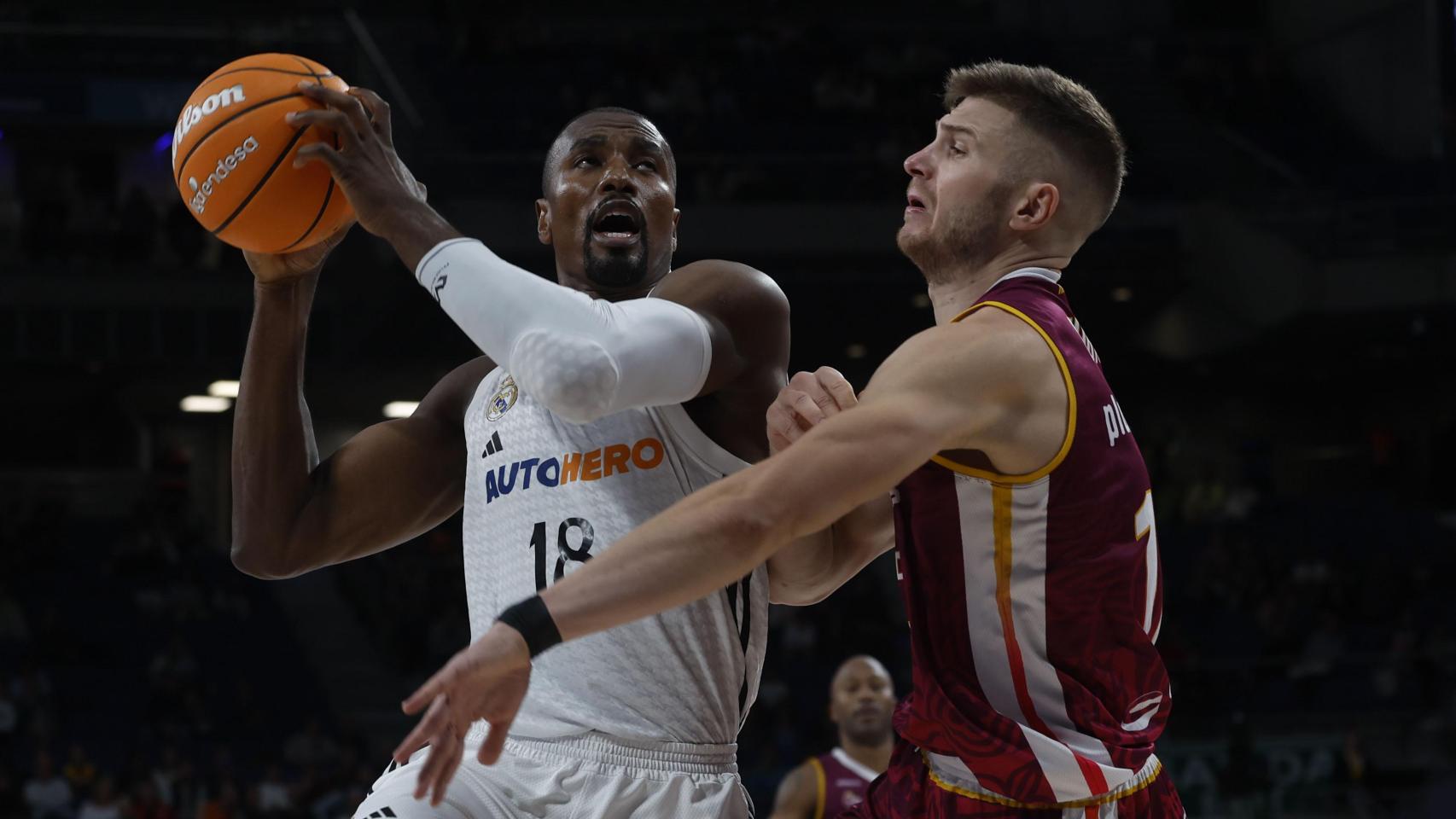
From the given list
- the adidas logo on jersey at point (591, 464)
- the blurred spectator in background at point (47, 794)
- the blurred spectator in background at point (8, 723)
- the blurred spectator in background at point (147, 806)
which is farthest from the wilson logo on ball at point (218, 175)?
the blurred spectator in background at point (8, 723)

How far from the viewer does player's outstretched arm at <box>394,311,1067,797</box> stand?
2.37 metres

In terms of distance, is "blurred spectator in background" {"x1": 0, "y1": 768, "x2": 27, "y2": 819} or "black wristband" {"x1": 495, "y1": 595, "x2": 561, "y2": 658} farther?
"blurred spectator in background" {"x1": 0, "y1": 768, "x2": 27, "y2": 819}

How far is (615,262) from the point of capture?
3695 mm

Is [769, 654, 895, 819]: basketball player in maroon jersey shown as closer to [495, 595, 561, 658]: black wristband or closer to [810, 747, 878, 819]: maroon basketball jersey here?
[810, 747, 878, 819]: maroon basketball jersey

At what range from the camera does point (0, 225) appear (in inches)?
753

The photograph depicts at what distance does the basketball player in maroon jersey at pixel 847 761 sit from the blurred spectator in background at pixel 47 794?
322 inches

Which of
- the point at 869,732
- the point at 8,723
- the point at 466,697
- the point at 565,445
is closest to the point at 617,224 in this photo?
the point at 565,445

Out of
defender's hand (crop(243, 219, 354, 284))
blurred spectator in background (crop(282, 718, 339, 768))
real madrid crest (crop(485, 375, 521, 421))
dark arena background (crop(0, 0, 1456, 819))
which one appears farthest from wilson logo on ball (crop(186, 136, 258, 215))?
blurred spectator in background (crop(282, 718, 339, 768))

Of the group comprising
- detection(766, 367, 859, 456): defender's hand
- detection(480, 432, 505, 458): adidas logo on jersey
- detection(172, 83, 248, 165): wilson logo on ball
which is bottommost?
detection(480, 432, 505, 458): adidas logo on jersey

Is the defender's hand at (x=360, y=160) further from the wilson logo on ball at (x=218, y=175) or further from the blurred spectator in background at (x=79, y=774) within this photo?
the blurred spectator in background at (x=79, y=774)

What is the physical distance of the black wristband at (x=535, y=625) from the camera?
239cm

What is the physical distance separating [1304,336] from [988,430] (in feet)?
59.9

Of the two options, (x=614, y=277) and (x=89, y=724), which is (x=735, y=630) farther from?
(x=89, y=724)

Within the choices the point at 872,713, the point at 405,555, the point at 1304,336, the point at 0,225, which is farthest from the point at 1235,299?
the point at 0,225
